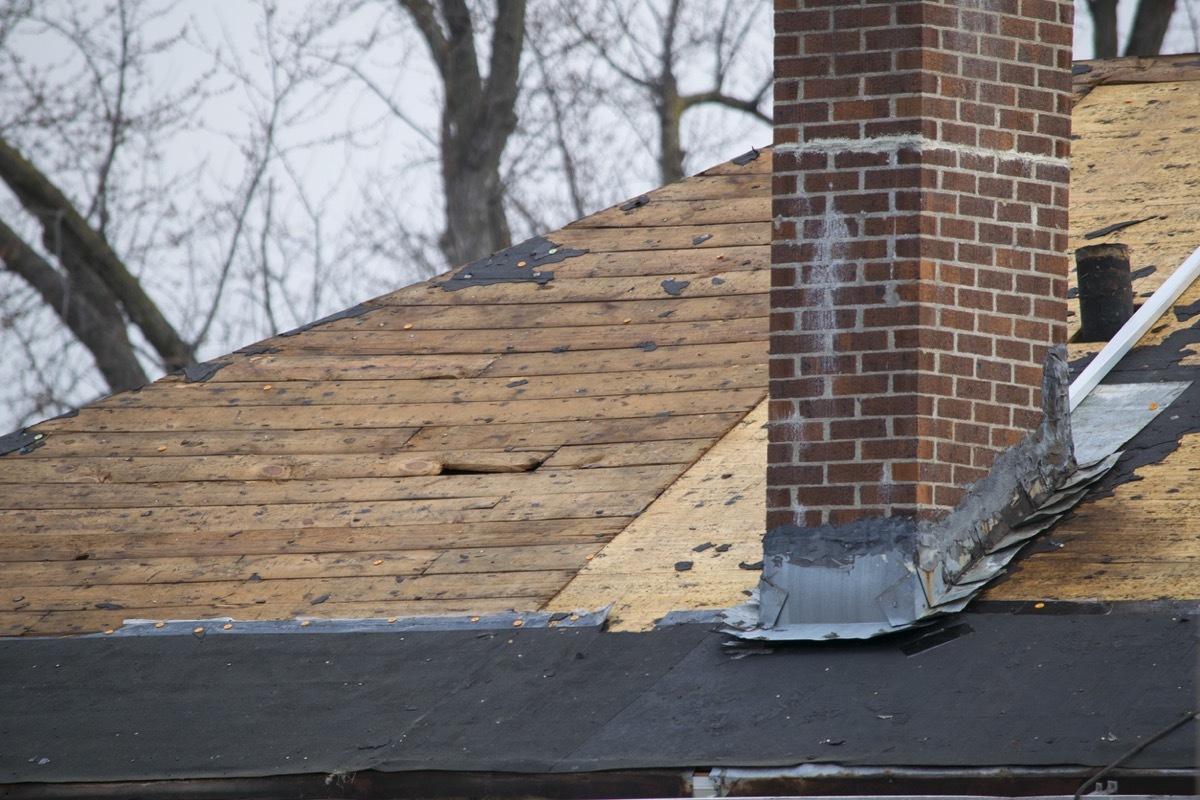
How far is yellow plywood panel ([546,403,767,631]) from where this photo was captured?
20.2ft

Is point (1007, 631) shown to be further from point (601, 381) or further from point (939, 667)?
point (601, 381)

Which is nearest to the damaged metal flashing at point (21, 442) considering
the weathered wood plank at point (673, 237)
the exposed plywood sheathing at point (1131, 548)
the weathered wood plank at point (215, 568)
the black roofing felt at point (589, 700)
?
the weathered wood plank at point (215, 568)

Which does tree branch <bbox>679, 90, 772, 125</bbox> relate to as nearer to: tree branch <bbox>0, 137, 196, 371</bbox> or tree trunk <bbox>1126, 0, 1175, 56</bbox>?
tree trunk <bbox>1126, 0, 1175, 56</bbox>

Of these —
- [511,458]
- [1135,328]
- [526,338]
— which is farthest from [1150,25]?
[511,458]

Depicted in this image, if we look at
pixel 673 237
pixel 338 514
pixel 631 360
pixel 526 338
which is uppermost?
pixel 673 237

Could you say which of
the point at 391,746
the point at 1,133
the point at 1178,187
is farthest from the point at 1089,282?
the point at 1,133

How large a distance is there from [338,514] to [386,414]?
891mm

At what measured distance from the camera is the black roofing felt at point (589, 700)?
193 inches

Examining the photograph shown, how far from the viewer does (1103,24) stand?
2061 cm

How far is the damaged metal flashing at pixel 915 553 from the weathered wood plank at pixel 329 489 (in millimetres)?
1417

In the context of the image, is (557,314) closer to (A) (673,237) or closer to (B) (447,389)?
(B) (447,389)

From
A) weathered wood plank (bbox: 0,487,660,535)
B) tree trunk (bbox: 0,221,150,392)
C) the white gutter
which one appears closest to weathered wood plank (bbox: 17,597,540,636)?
weathered wood plank (bbox: 0,487,660,535)

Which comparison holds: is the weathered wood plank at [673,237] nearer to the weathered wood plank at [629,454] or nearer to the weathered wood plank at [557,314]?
the weathered wood plank at [557,314]

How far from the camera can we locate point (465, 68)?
19.4m
